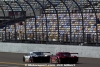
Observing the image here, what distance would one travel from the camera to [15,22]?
148ft

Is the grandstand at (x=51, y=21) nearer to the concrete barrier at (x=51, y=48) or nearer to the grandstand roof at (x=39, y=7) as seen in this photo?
the grandstand roof at (x=39, y=7)

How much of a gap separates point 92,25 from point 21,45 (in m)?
7.89

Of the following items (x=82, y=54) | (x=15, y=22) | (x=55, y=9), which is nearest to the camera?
(x=82, y=54)

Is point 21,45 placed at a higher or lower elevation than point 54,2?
lower

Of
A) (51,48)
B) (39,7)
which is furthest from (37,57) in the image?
(39,7)

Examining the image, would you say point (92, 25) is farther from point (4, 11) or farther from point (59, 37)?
point (4, 11)

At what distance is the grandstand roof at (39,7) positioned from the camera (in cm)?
4012

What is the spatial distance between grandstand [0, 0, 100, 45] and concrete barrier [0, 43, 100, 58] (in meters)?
0.50

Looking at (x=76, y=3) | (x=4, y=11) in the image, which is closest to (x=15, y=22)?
(x=4, y=11)

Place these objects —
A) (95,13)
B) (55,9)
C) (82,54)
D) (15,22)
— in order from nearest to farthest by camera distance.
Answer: (82,54) → (95,13) → (55,9) → (15,22)

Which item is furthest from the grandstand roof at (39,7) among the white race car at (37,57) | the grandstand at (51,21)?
the white race car at (37,57)

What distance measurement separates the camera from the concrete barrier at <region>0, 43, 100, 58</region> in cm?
3484

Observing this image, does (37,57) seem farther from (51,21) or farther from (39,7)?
(39,7)

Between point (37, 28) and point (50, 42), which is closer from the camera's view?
point (50, 42)
